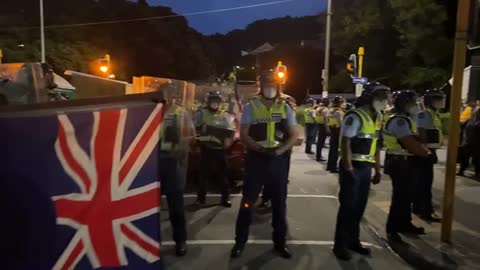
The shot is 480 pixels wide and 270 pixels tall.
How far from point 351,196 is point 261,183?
986 millimetres

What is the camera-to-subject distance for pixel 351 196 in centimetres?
549

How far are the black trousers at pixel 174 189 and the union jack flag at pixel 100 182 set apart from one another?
306 cm

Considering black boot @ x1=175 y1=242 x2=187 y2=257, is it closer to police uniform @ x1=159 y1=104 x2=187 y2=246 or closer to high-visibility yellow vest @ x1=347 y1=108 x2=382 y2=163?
police uniform @ x1=159 y1=104 x2=187 y2=246

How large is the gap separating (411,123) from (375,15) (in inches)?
1103

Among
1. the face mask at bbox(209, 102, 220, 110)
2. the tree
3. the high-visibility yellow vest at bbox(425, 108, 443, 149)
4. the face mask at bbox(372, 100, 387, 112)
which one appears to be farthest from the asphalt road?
the tree

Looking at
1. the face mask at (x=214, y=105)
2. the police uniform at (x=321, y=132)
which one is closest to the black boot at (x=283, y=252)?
the face mask at (x=214, y=105)

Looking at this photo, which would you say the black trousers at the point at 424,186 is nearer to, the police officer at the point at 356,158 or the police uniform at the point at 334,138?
the police officer at the point at 356,158

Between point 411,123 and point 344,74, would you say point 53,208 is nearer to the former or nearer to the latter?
point 411,123

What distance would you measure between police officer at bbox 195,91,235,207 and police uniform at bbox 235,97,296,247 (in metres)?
2.43

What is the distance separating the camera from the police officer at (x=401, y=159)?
6.11 metres

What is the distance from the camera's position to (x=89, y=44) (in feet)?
127

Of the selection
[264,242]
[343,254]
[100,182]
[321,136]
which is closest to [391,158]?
[343,254]

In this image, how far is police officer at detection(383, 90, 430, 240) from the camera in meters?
6.11

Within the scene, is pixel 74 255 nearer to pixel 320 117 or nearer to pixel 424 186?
pixel 424 186
